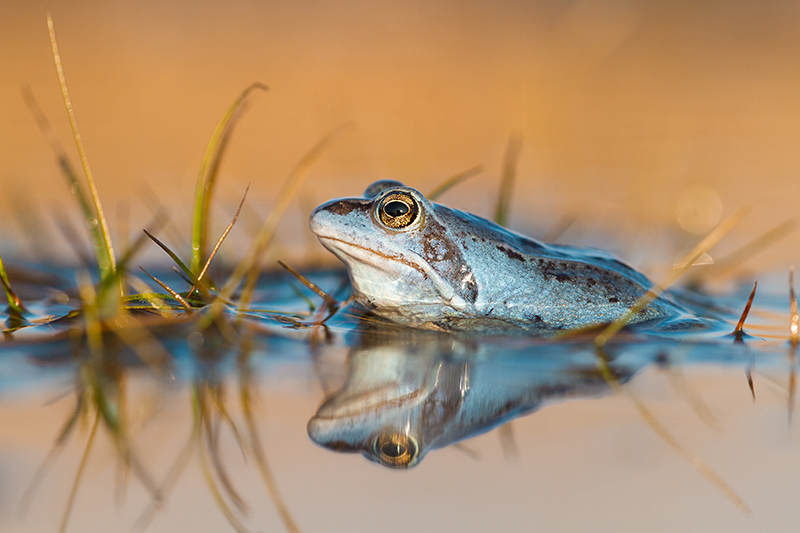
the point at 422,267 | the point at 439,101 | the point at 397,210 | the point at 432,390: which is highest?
the point at 439,101

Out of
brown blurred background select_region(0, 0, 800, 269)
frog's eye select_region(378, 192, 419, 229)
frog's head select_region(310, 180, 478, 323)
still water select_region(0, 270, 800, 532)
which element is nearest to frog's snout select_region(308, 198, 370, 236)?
frog's head select_region(310, 180, 478, 323)

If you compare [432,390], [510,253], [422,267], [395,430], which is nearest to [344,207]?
[422,267]

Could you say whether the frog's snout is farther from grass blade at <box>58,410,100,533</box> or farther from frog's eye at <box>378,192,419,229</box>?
grass blade at <box>58,410,100,533</box>

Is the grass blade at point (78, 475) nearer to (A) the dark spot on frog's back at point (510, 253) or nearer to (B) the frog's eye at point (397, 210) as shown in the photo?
(B) the frog's eye at point (397, 210)

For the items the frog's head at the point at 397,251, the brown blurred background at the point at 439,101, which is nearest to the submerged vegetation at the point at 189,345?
the frog's head at the point at 397,251

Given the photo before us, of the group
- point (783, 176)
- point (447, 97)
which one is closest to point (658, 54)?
point (447, 97)

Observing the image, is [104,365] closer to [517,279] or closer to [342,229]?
[342,229]

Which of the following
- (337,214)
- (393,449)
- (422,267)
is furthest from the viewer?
(422,267)

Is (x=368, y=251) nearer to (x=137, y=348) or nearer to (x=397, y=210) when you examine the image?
(x=397, y=210)
